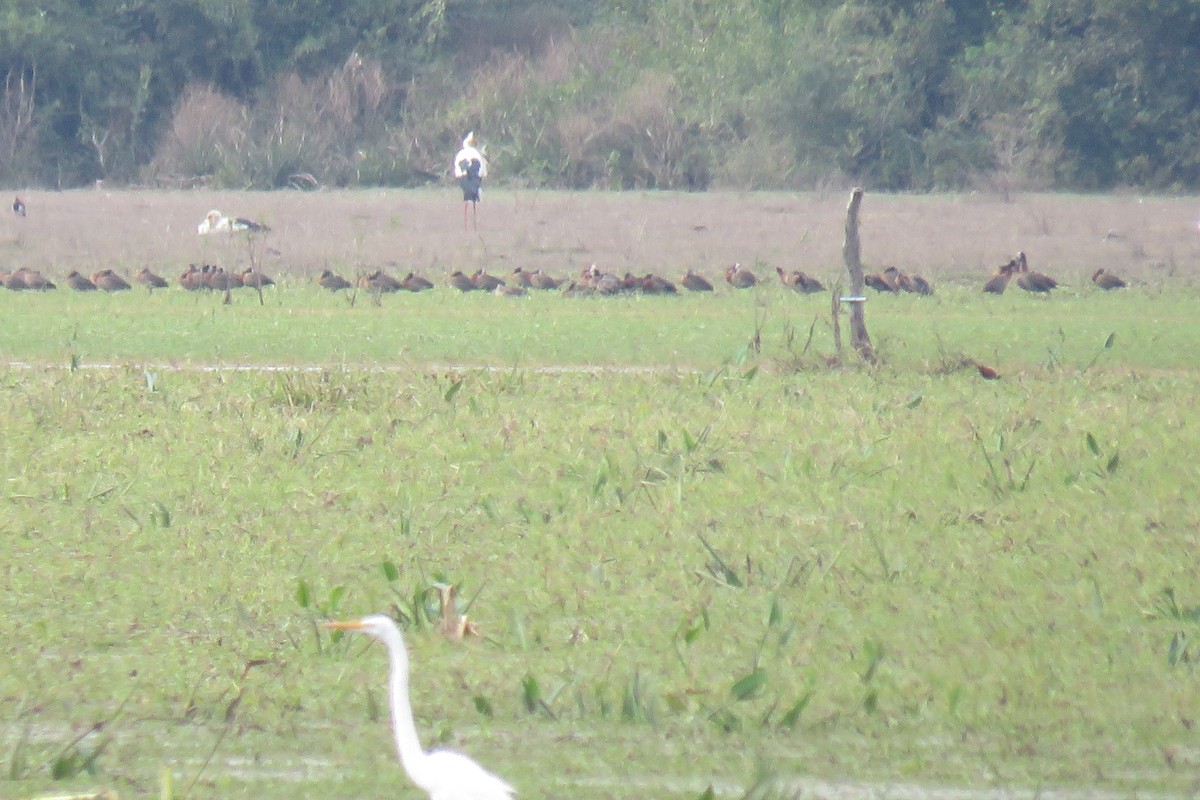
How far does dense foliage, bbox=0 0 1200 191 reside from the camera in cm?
3850

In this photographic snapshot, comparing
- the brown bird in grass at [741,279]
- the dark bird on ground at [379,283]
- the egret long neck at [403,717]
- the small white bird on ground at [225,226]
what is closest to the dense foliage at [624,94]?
the small white bird on ground at [225,226]

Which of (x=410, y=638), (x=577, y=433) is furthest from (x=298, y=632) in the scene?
(x=577, y=433)

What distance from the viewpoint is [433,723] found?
5.77 m

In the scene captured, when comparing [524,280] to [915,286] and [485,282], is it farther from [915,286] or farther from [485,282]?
[915,286]

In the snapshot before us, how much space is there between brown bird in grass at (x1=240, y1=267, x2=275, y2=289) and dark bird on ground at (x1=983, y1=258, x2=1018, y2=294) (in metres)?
7.83

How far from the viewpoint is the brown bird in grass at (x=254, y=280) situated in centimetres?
1883

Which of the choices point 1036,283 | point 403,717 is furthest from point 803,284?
point 403,717

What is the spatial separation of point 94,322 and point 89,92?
30.1 m

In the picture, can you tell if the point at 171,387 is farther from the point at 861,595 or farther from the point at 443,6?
the point at 443,6

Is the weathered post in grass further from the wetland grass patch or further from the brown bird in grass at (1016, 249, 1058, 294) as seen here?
the brown bird in grass at (1016, 249, 1058, 294)

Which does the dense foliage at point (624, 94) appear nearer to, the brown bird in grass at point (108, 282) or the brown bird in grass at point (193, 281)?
the brown bird in grass at point (108, 282)

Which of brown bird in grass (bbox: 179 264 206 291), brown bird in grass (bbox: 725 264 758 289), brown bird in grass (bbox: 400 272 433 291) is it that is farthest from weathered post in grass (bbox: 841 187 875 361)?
brown bird in grass (bbox: 179 264 206 291)

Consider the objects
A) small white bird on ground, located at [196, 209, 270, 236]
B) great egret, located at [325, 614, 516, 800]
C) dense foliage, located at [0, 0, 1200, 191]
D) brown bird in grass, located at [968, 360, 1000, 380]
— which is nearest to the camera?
great egret, located at [325, 614, 516, 800]

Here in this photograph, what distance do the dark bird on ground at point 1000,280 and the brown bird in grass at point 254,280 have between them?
25.7ft
